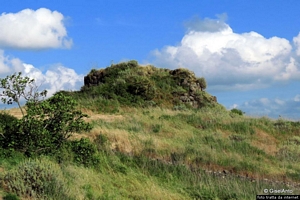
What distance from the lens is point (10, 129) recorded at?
1320cm

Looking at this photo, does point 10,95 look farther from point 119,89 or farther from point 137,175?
point 119,89

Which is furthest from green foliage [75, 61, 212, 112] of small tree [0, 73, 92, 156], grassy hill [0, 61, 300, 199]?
small tree [0, 73, 92, 156]

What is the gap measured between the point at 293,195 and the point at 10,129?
358 inches

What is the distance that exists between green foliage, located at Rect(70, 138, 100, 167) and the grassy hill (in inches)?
1.3

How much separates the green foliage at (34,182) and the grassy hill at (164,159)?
0.03m

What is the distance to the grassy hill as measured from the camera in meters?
10.6

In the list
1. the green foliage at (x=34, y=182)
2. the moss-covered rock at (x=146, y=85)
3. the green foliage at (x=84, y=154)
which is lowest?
the green foliage at (x=34, y=182)

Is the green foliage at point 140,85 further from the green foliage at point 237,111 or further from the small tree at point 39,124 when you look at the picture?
the small tree at point 39,124

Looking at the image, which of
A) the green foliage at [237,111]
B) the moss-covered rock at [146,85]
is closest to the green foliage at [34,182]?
the moss-covered rock at [146,85]

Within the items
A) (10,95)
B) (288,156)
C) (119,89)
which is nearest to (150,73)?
(119,89)

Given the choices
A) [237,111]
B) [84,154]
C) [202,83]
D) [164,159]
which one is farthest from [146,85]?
[84,154]

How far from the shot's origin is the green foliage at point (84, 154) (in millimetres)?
13159

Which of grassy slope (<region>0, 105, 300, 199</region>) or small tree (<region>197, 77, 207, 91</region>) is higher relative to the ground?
small tree (<region>197, 77, 207, 91</region>)

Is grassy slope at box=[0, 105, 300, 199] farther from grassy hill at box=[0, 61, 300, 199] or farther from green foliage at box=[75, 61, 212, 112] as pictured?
green foliage at box=[75, 61, 212, 112]
